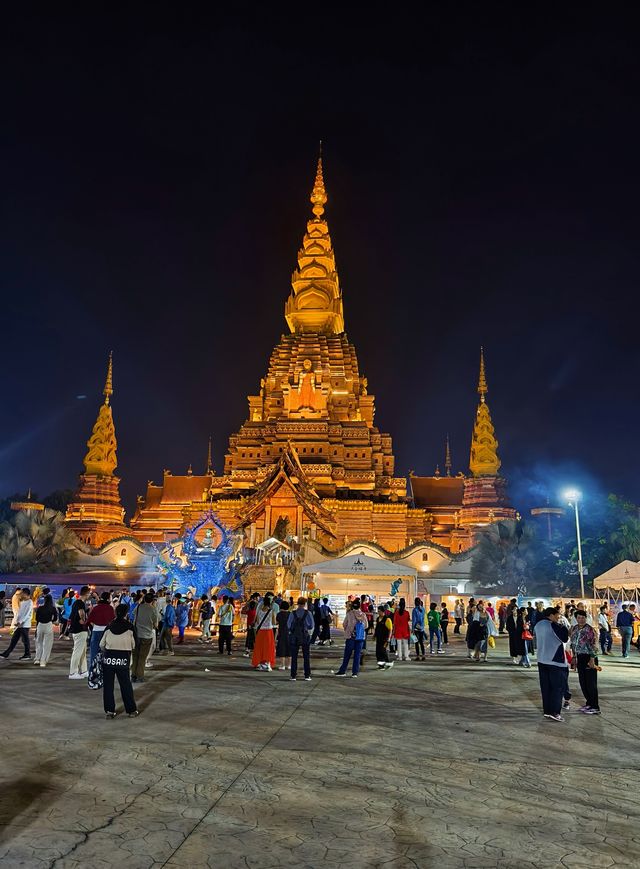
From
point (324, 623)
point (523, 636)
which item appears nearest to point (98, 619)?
point (324, 623)

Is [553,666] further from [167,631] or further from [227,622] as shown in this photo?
[167,631]

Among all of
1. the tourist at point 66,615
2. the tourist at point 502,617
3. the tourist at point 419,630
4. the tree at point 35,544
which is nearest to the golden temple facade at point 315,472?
the tree at point 35,544

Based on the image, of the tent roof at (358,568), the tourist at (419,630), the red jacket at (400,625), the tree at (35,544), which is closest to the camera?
the red jacket at (400,625)

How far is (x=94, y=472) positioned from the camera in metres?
61.2

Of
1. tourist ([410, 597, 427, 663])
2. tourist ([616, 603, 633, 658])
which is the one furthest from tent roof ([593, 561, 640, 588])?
tourist ([410, 597, 427, 663])

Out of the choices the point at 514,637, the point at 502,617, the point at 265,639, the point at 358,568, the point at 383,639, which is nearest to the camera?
the point at 265,639

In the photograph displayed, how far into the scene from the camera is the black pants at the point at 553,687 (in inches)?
362

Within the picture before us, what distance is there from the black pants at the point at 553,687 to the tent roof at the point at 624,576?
18.3m

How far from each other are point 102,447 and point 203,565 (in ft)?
120

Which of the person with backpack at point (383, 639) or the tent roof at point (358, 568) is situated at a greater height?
the tent roof at point (358, 568)

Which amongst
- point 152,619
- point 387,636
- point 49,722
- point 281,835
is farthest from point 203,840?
point 387,636

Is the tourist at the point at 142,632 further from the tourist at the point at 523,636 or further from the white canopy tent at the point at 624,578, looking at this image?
the white canopy tent at the point at 624,578

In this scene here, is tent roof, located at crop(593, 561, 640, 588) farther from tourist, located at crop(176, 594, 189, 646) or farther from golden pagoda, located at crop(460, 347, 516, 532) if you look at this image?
golden pagoda, located at crop(460, 347, 516, 532)

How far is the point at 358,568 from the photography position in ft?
100
